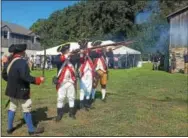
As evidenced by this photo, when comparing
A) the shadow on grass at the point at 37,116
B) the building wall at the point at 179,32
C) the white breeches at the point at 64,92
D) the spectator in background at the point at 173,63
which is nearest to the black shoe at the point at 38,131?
the shadow on grass at the point at 37,116

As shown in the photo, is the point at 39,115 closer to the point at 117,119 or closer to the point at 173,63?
the point at 117,119

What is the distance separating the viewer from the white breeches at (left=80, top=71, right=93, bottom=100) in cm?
1250

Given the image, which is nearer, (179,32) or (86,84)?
(86,84)

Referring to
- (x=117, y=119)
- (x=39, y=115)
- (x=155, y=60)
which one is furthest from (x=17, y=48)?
(x=155, y=60)

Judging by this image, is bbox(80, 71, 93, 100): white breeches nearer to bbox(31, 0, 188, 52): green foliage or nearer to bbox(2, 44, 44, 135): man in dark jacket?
bbox(2, 44, 44, 135): man in dark jacket

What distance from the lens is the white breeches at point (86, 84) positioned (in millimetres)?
12500

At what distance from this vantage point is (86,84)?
497 inches

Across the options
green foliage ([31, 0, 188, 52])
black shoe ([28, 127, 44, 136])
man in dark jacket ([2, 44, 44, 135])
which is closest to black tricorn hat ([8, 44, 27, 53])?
man in dark jacket ([2, 44, 44, 135])

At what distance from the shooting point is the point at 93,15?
36844mm

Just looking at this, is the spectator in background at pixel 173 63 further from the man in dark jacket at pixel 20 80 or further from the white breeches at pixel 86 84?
the man in dark jacket at pixel 20 80

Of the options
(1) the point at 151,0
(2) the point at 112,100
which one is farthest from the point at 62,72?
(1) the point at 151,0

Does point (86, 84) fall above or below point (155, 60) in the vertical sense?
below

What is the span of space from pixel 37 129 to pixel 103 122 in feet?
6.33

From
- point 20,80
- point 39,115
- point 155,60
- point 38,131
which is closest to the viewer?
point 20,80
